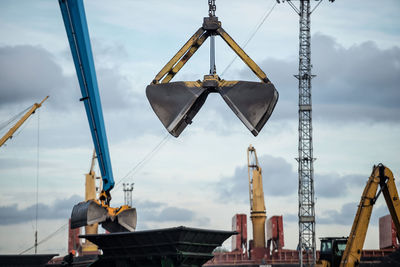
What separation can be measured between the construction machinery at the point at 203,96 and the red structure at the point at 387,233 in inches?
2040

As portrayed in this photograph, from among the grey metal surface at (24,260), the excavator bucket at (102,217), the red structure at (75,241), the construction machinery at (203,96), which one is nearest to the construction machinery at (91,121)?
the excavator bucket at (102,217)

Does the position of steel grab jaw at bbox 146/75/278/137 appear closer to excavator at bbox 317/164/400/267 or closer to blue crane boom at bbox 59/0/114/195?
blue crane boom at bbox 59/0/114/195

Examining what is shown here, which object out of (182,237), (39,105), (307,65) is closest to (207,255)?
(182,237)

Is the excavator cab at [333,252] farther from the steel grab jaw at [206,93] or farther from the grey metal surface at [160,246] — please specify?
the steel grab jaw at [206,93]

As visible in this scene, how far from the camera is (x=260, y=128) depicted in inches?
881

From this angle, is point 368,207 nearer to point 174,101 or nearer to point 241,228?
point 174,101

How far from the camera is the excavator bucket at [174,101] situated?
2272 cm

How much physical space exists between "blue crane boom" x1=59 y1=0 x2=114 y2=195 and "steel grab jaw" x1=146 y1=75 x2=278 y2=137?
5429 millimetres

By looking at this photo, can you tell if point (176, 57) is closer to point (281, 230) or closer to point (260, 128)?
point (260, 128)

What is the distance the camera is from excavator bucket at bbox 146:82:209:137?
894 inches

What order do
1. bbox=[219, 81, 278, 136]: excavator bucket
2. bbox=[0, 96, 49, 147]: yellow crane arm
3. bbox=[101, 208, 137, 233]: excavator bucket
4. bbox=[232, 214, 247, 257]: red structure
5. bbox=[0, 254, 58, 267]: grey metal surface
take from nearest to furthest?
bbox=[219, 81, 278, 136]: excavator bucket
bbox=[101, 208, 137, 233]: excavator bucket
bbox=[0, 254, 58, 267]: grey metal surface
bbox=[0, 96, 49, 147]: yellow crane arm
bbox=[232, 214, 247, 257]: red structure

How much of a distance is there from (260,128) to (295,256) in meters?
51.5

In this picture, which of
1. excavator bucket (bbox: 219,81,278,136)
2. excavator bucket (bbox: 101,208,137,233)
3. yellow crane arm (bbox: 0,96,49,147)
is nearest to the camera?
excavator bucket (bbox: 219,81,278,136)

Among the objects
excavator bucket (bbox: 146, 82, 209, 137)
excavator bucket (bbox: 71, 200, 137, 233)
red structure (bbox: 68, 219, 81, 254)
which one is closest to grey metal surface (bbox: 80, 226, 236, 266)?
excavator bucket (bbox: 71, 200, 137, 233)
